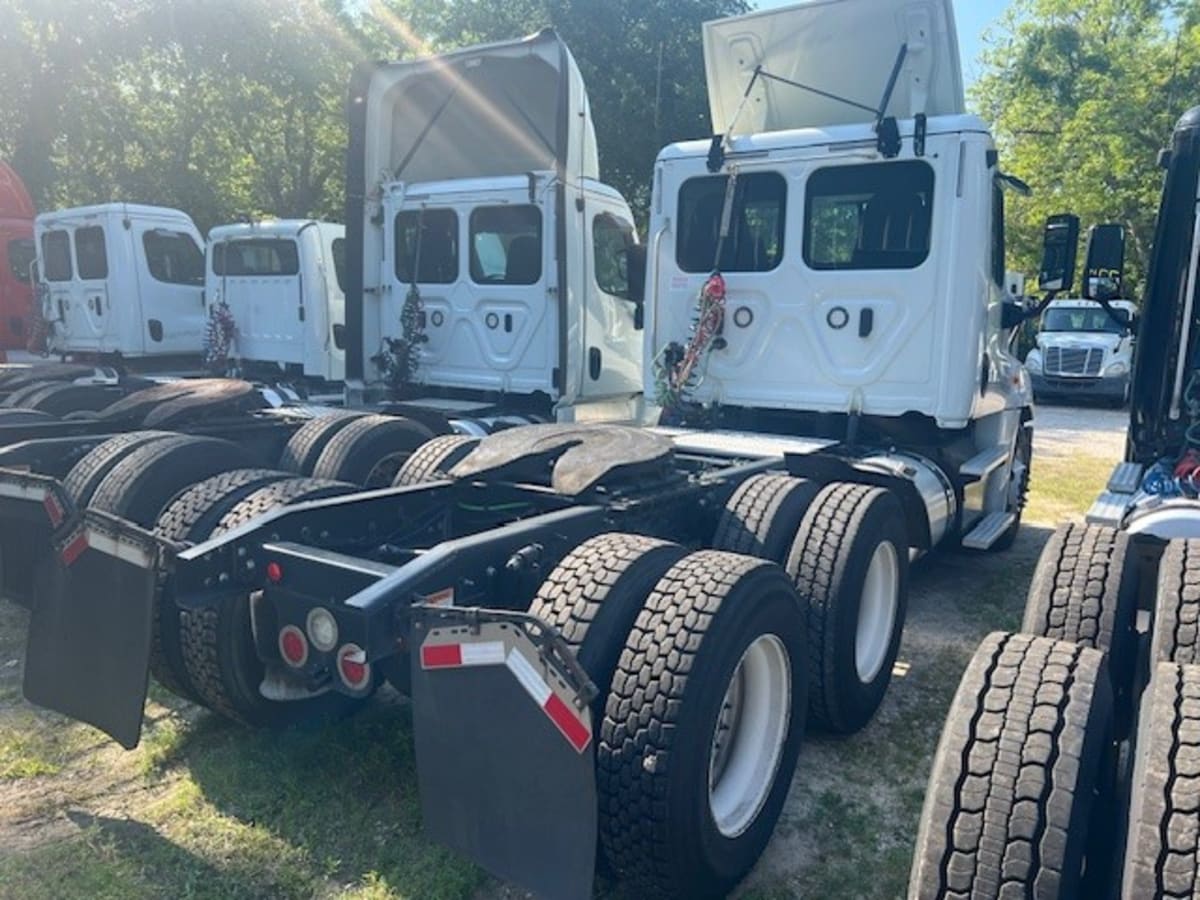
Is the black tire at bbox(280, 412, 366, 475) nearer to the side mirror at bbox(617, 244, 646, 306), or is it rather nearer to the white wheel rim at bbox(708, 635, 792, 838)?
the side mirror at bbox(617, 244, 646, 306)

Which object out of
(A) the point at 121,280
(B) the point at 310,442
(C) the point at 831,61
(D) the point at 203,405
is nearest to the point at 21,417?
(D) the point at 203,405

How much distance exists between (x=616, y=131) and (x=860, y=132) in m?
17.4

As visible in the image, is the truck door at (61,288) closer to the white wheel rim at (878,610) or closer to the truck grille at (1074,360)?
the white wheel rim at (878,610)

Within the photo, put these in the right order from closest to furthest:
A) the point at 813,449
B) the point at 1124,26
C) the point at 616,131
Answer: the point at 813,449 → the point at 616,131 → the point at 1124,26

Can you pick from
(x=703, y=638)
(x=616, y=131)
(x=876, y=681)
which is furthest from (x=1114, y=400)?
(x=703, y=638)

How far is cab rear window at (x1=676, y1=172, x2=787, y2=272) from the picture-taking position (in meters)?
6.17

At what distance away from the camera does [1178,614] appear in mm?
2838

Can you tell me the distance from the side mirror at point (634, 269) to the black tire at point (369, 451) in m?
2.83

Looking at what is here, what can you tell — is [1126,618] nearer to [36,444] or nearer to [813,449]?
[813,449]

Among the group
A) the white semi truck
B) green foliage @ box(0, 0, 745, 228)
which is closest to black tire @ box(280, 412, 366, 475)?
the white semi truck

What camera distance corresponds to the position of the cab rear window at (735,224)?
20.2 ft

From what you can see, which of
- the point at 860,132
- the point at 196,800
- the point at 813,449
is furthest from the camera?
the point at 860,132

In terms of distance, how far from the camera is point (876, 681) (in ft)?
14.3

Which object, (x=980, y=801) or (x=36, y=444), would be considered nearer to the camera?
(x=980, y=801)
